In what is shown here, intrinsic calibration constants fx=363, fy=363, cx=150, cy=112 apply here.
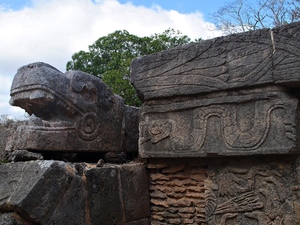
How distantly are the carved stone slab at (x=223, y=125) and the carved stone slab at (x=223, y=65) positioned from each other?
102mm

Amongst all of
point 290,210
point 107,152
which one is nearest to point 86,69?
point 107,152

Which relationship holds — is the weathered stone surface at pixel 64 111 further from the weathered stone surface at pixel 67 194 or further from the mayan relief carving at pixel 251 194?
the mayan relief carving at pixel 251 194

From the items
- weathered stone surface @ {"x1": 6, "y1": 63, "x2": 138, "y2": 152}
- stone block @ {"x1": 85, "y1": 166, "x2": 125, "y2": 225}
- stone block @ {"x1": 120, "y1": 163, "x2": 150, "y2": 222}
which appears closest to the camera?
stone block @ {"x1": 85, "y1": 166, "x2": 125, "y2": 225}

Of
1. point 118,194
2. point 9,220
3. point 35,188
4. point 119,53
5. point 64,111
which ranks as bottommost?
point 9,220

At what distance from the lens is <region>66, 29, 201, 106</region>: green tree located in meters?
11.2

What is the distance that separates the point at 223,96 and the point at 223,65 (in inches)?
10.6

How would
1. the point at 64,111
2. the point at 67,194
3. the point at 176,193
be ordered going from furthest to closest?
1. the point at 176,193
2. the point at 64,111
3. the point at 67,194

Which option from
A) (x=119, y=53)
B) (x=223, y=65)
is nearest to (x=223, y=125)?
(x=223, y=65)

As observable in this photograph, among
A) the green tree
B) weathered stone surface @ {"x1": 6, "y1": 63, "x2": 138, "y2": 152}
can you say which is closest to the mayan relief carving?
weathered stone surface @ {"x1": 6, "y1": 63, "x2": 138, "y2": 152}

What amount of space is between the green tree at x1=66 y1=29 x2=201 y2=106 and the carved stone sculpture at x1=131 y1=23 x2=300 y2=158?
7.35 m

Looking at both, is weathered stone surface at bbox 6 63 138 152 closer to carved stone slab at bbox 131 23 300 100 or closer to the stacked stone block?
carved stone slab at bbox 131 23 300 100

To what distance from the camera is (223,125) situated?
3.12m

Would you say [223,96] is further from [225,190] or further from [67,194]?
[67,194]

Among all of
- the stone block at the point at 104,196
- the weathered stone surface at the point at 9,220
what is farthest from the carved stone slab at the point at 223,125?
the weathered stone surface at the point at 9,220
